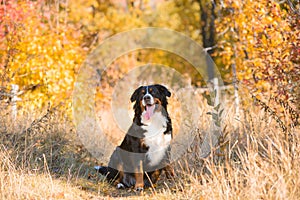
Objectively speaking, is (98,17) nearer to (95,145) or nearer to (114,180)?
(95,145)

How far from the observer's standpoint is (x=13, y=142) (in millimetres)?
5602

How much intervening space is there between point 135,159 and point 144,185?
1.14 feet

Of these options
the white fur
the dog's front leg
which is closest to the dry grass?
the dog's front leg

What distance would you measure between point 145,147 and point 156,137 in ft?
0.60

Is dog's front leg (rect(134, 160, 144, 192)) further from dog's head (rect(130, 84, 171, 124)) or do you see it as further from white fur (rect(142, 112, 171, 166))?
dog's head (rect(130, 84, 171, 124))

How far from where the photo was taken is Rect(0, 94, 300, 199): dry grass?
3.69m

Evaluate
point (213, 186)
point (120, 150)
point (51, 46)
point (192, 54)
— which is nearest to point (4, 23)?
point (51, 46)

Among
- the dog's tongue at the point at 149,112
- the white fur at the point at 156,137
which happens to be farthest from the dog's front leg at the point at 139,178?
the dog's tongue at the point at 149,112

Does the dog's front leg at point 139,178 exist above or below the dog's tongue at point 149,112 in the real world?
below

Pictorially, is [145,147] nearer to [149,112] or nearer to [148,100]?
[149,112]

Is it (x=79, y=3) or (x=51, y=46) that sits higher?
(x=79, y=3)

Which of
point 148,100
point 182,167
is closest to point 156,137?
point 148,100

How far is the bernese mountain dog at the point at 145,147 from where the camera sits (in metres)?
5.44

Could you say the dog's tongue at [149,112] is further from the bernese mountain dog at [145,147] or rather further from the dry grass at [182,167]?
the dry grass at [182,167]
